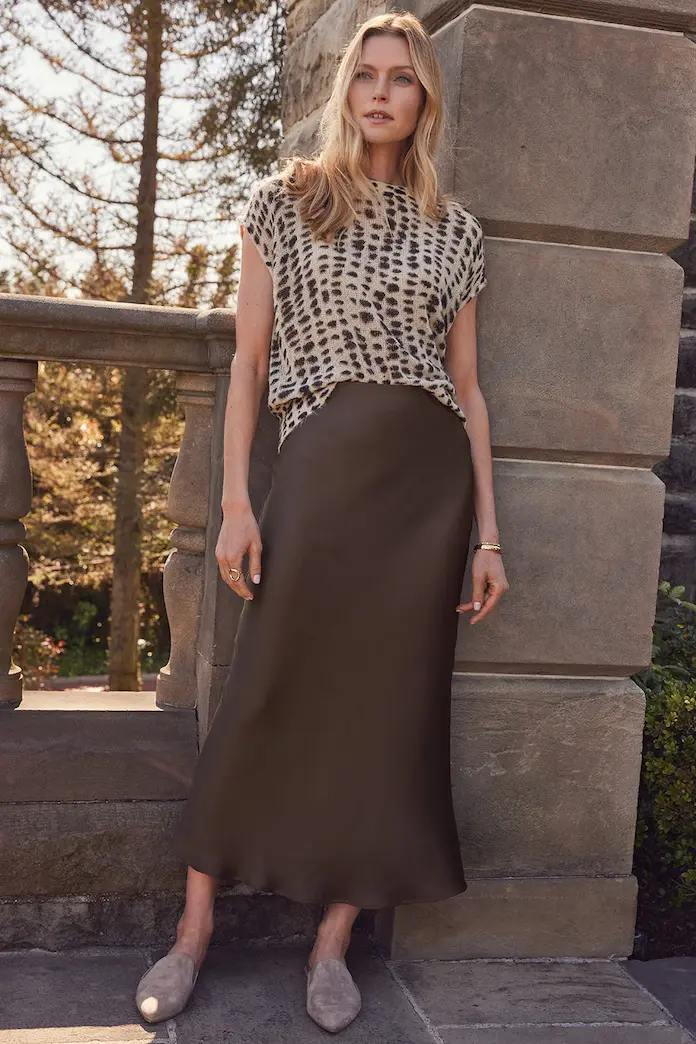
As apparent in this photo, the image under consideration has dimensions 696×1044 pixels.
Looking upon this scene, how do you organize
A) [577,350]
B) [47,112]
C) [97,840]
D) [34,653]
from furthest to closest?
[34,653] < [47,112] < [577,350] < [97,840]

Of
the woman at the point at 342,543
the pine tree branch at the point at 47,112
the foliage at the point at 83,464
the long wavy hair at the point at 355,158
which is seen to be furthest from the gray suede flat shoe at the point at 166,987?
the pine tree branch at the point at 47,112

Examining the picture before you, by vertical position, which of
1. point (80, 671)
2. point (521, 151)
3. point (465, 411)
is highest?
point (521, 151)

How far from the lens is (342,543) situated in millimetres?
2580

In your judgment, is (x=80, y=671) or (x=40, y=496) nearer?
(x=40, y=496)

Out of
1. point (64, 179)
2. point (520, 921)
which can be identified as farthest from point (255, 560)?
point (64, 179)

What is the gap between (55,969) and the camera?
9.02ft

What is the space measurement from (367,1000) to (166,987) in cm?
49

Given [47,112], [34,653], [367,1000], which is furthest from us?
[34,653]

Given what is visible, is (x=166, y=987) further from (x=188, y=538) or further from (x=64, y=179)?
(x=64, y=179)

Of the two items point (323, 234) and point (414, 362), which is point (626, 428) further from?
point (323, 234)

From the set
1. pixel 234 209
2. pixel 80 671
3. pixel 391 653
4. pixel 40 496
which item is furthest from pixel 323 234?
pixel 80 671

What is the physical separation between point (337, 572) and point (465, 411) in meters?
0.55

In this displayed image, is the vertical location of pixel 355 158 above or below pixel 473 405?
above

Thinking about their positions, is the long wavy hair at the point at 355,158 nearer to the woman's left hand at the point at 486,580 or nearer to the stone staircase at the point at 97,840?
the woman's left hand at the point at 486,580
